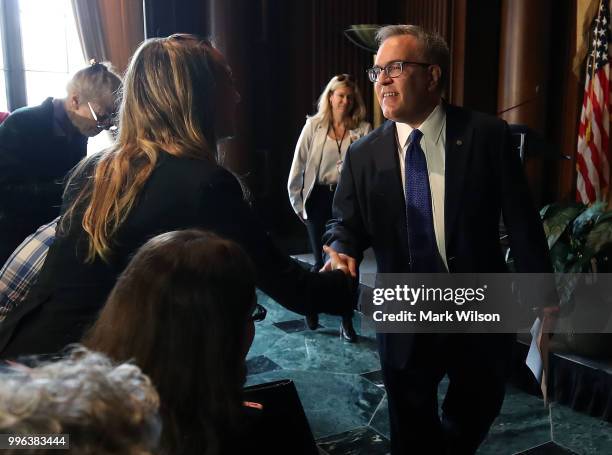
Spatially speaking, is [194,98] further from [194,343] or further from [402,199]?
[402,199]

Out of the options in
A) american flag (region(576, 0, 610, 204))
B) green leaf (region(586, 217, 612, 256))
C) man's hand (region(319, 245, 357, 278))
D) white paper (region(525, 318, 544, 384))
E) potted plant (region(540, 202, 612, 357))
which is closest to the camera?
man's hand (region(319, 245, 357, 278))

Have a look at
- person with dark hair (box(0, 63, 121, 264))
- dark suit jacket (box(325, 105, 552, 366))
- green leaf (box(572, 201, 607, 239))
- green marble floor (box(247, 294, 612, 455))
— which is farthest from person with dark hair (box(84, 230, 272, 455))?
green leaf (box(572, 201, 607, 239))

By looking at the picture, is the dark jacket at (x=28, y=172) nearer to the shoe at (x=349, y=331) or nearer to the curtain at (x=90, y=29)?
the shoe at (x=349, y=331)

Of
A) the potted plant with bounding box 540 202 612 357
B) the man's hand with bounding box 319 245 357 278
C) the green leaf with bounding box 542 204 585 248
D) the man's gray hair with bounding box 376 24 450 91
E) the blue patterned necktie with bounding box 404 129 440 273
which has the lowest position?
the potted plant with bounding box 540 202 612 357

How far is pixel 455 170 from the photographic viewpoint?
1.87 meters

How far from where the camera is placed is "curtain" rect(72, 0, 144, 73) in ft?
18.0

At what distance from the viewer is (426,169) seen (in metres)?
1.91

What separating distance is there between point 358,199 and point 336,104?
228 centimetres

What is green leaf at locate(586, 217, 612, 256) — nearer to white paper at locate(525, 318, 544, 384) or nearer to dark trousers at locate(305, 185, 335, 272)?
white paper at locate(525, 318, 544, 384)

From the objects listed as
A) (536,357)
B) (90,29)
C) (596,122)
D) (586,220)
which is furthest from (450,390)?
(90,29)

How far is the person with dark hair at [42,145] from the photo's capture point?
97.4 inches

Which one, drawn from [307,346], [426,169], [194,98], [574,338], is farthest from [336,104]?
[194,98]

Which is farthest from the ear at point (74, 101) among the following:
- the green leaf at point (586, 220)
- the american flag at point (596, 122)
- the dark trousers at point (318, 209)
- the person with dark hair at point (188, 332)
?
the american flag at point (596, 122)

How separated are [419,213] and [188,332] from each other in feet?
3.77
